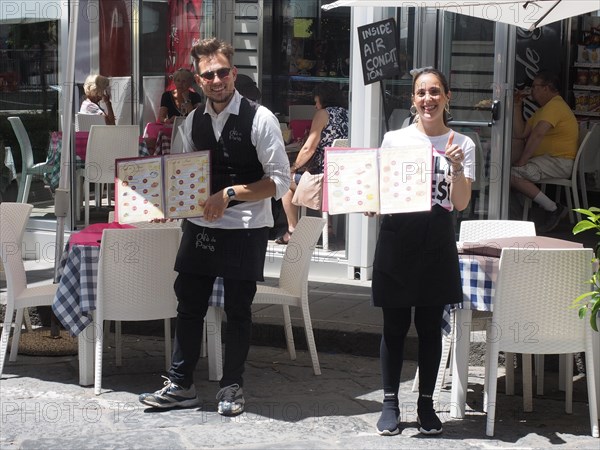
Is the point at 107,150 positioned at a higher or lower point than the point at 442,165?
lower

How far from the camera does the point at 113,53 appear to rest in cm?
1022

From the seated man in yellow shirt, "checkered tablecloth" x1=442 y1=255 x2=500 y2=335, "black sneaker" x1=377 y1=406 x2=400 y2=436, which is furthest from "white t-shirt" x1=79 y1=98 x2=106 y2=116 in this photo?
"black sneaker" x1=377 y1=406 x2=400 y2=436

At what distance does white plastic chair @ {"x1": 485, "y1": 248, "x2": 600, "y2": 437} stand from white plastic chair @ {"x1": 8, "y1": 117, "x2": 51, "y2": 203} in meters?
5.96

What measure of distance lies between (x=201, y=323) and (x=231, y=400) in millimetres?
444

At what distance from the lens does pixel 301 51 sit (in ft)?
31.6

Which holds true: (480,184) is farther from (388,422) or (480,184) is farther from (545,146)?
(388,422)

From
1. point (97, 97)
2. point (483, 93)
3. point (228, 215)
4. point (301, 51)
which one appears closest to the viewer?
point (228, 215)

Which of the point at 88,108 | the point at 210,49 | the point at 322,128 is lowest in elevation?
the point at 322,128

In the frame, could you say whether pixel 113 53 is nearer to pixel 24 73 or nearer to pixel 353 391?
pixel 24 73

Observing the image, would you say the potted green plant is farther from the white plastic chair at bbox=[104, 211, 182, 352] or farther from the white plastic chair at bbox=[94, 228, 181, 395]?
the white plastic chair at bbox=[104, 211, 182, 352]

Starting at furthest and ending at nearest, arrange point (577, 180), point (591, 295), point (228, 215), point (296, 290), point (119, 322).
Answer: point (577, 180)
point (119, 322)
point (296, 290)
point (228, 215)
point (591, 295)

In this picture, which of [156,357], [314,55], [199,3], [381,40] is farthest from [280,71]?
[156,357]

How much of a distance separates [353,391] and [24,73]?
5.42 meters

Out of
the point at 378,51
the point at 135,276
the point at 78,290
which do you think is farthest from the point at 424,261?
the point at 378,51
